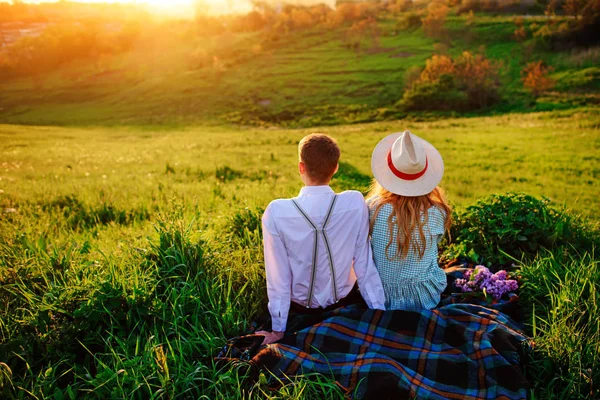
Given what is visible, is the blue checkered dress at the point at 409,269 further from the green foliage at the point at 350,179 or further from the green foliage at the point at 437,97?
the green foliage at the point at 437,97

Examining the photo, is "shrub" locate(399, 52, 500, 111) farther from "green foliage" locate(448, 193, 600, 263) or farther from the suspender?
the suspender

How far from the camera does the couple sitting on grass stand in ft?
9.71

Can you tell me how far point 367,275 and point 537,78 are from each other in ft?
96.4

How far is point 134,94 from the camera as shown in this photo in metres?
21.5

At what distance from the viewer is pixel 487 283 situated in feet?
11.8

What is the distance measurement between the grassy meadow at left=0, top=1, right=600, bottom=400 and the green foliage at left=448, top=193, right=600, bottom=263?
2cm

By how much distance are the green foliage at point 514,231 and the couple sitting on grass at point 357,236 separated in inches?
48.1

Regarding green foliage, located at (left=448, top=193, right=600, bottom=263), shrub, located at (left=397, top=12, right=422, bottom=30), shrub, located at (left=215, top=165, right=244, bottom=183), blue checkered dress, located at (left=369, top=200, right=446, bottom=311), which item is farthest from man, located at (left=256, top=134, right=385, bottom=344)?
shrub, located at (left=397, top=12, right=422, bottom=30)

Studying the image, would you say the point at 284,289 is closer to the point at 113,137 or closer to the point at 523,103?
the point at 113,137

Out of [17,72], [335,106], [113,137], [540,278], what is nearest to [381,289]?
[540,278]

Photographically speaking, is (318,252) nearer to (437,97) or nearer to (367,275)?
(367,275)

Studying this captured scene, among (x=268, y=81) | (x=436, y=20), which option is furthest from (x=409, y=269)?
(x=436, y=20)

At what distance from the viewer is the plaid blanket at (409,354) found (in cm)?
248

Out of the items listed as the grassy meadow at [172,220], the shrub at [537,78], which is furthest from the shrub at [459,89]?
the grassy meadow at [172,220]
